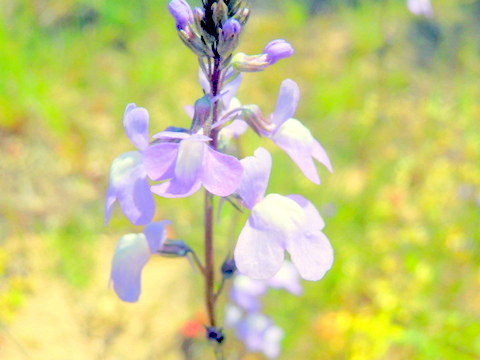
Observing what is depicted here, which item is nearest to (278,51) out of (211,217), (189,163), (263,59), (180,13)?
(263,59)

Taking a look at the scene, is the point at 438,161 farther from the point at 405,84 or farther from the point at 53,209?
the point at 53,209

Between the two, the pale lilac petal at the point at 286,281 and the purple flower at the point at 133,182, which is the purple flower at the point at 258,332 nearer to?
the pale lilac petal at the point at 286,281

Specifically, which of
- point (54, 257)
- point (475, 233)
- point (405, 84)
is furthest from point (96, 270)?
point (405, 84)

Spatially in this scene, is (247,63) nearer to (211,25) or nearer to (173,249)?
(211,25)

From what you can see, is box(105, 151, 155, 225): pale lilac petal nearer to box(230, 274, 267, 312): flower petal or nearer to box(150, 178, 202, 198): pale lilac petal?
box(150, 178, 202, 198): pale lilac petal

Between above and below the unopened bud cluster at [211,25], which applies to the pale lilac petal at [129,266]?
below

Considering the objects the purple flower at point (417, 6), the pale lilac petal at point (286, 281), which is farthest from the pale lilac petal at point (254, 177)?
the purple flower at point (417, 6)

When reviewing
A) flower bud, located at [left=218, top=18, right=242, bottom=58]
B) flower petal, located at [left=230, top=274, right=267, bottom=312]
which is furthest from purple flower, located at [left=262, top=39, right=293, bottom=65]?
flower petal, located at [left=230, top=274, right=267, bottom=312]

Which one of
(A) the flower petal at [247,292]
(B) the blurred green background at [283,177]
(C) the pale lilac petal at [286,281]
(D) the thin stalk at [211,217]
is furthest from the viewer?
(B) the blurred green background at [283,177]

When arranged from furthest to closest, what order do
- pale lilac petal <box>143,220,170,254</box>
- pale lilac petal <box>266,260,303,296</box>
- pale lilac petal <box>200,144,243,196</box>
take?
pale lilac petal <box>266,260,303,296</box>
pale lilac petal <box>143,220,170,254</box>
pale lilac petal <box>200,144,243,196</box>
